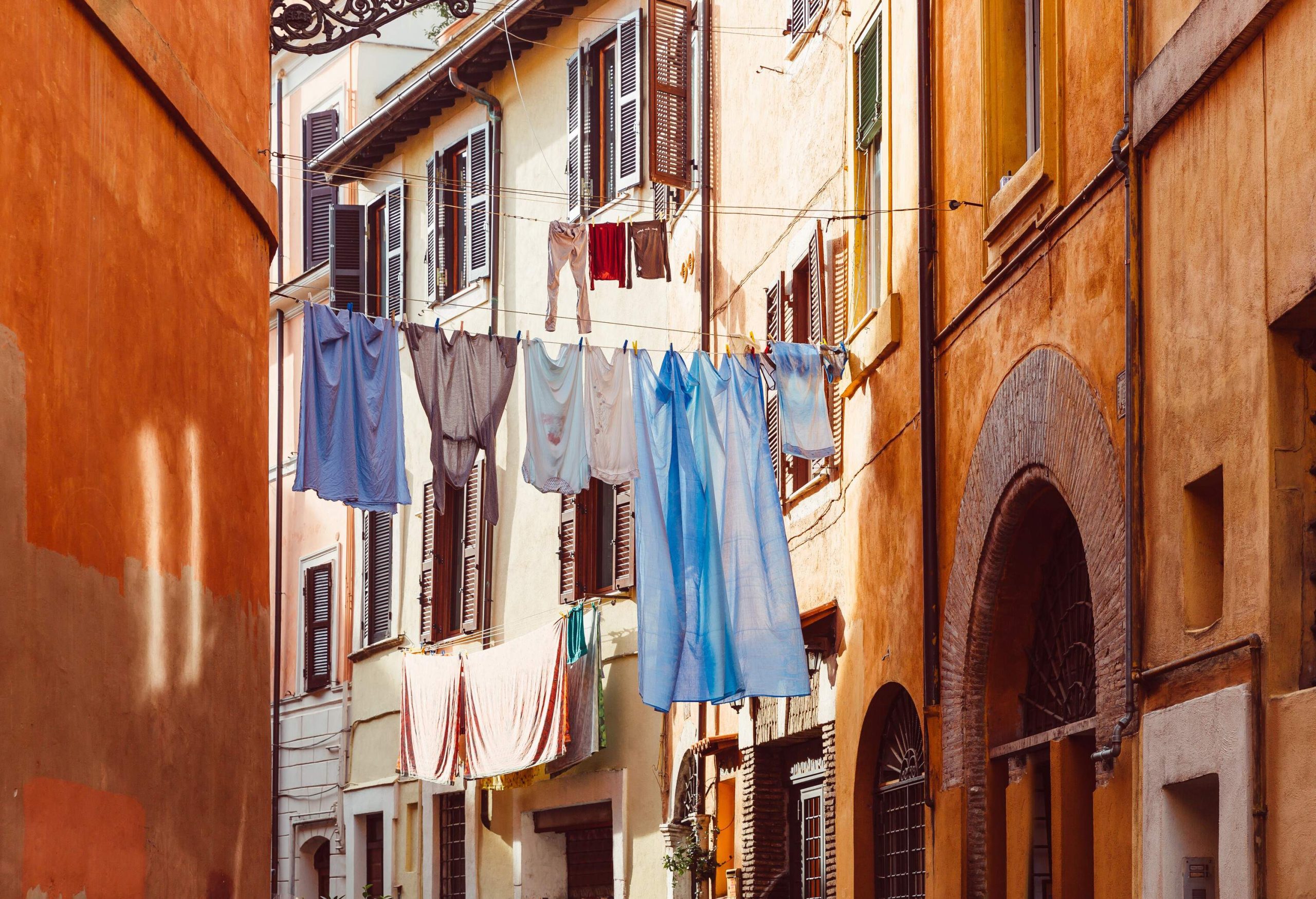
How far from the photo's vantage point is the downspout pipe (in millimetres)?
10828

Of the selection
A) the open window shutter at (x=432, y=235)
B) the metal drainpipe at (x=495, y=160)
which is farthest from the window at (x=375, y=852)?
the metal drainpipe at (x=495, y=160)

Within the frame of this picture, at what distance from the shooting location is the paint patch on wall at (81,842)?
602 centimetres

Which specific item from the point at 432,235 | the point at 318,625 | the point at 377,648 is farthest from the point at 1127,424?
the point at 318,625

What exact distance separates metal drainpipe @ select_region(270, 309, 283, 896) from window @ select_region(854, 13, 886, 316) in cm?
1088

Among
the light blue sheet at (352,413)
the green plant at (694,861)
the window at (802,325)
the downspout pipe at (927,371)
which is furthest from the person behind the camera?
the green plant at (694,861)

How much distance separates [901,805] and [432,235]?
1095cm

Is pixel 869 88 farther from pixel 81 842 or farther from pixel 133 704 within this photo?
pixel 81 842

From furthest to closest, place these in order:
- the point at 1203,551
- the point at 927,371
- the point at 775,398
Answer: the point at 775,398 → the point at 927,371 → the point at 1203,551

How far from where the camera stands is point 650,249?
15.2 meters

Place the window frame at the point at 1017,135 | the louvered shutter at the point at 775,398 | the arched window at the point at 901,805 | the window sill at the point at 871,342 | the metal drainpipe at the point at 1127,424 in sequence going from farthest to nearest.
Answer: the louvered shutter at the point at 775,398 < the window sill at the point at 871,342 < the arched window at the point at 901,805 < the window frame at the point at 1017,135 < the metal drainpipe at the point at 1127,424

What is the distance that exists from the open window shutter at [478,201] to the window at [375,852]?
241 inches

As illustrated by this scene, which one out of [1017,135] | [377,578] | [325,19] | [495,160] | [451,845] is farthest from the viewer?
[377,578]

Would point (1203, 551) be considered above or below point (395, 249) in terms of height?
below

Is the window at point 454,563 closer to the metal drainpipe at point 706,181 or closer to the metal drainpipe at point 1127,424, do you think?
the metal drainpipe at point 706,181
